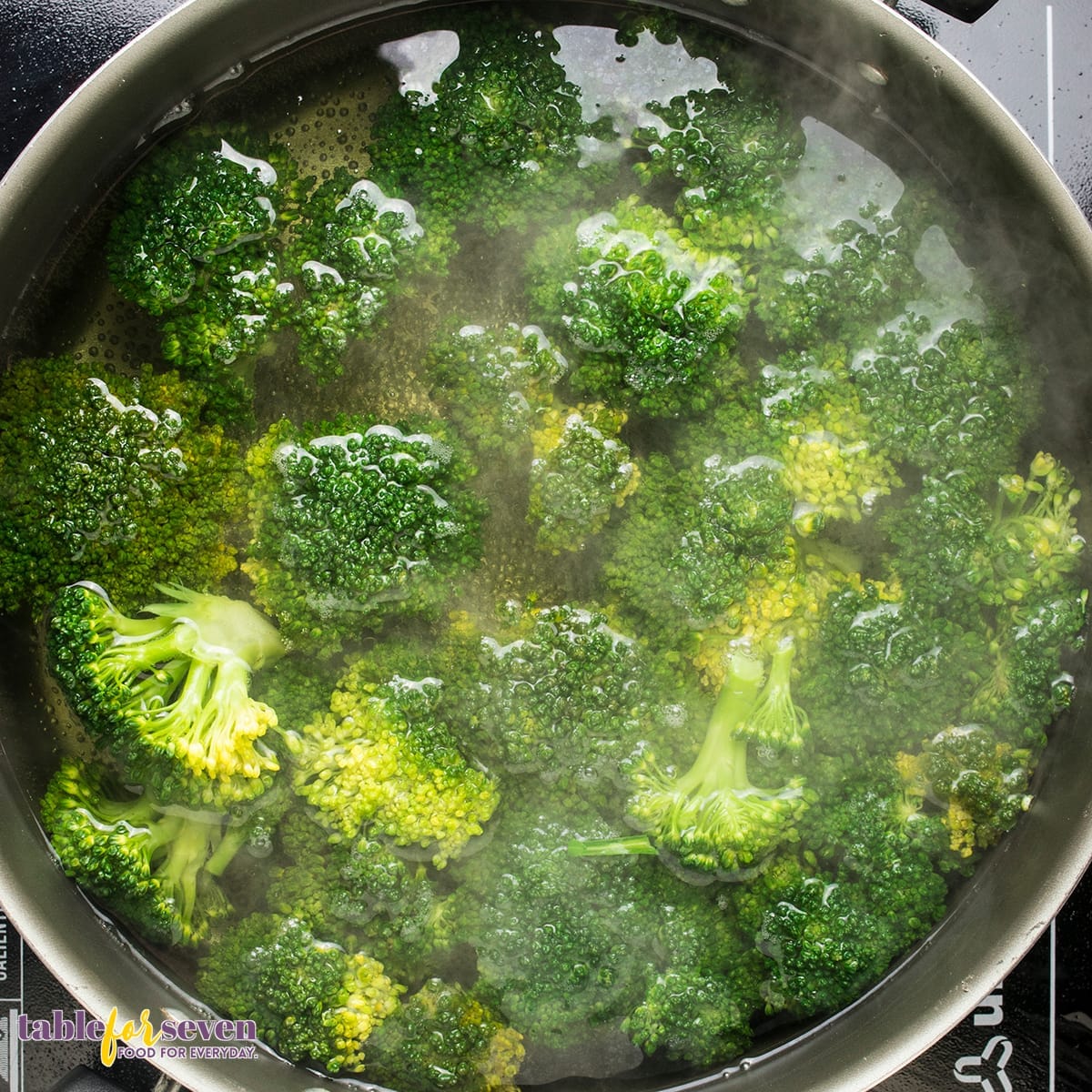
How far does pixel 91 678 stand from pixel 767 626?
1740 millimetres

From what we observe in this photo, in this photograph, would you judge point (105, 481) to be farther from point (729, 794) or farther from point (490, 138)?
point (729, 794)

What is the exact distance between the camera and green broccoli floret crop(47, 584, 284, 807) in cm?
246

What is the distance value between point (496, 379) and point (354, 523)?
1.76ft

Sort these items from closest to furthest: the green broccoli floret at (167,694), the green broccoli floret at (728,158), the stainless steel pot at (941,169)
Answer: the stainless steel pot at (941,169), the green broccoli floret at (167,694), the green broccoli floret at (728,158)

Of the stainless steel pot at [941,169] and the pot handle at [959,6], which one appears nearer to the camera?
the stainless steel pot at [941,169]

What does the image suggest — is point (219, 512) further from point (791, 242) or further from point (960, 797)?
point (960, 797)

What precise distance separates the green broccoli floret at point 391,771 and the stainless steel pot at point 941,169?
67 centimetres

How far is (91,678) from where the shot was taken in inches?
96.2

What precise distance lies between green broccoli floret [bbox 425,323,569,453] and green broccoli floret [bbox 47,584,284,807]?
882mm

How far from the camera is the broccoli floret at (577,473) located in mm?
2570

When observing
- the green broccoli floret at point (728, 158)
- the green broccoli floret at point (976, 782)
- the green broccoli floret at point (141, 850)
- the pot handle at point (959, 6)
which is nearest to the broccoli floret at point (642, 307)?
the green broccoli floret at point (728, 158)

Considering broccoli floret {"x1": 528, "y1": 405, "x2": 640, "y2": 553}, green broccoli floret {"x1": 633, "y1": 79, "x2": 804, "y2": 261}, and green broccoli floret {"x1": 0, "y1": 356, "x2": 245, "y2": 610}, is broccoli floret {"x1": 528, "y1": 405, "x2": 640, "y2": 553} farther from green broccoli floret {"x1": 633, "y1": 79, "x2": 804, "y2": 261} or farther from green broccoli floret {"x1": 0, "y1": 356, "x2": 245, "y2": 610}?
green broccoli floret {"x1": 0, "y1": 356, "x2": 245, "y2": 610}

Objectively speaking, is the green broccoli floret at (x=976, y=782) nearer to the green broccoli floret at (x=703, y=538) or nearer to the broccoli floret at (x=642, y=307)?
the green broccoli floret at (x=703, y=538)

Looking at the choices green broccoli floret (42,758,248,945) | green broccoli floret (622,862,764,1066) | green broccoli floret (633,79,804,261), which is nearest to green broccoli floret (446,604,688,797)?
green broccoli floret (622,862,764,1066)
